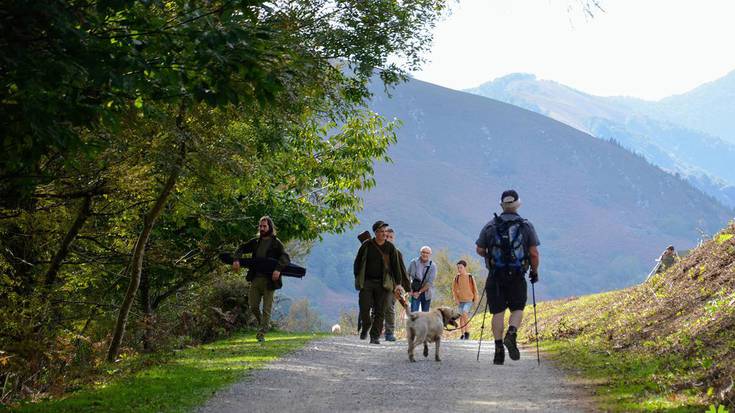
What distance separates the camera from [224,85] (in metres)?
6.93

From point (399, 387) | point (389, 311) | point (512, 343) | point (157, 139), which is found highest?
point (157, 139)

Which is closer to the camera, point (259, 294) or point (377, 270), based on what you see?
point (377, 270)

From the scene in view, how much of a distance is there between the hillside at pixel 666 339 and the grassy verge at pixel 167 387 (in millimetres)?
4106

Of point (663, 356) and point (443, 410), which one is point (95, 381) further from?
point (663, 356)

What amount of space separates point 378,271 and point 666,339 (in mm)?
5713

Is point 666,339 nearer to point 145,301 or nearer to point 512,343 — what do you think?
point 512,343

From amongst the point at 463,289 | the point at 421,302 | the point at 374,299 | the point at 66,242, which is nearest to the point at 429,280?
the point at 421,302

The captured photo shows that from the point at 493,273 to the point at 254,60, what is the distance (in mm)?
6038

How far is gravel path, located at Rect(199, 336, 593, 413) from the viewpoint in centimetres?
869

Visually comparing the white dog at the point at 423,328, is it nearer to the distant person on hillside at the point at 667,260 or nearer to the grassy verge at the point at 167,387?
the grassy verge at the point at 167,387

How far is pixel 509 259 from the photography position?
11.8 metres

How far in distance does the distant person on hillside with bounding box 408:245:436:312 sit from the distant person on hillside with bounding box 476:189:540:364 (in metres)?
6.66

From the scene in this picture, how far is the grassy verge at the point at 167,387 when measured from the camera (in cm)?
898

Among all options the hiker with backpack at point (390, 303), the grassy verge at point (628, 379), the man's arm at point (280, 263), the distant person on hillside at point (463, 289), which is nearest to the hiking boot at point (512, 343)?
the grassy verge at point (628, 379)
